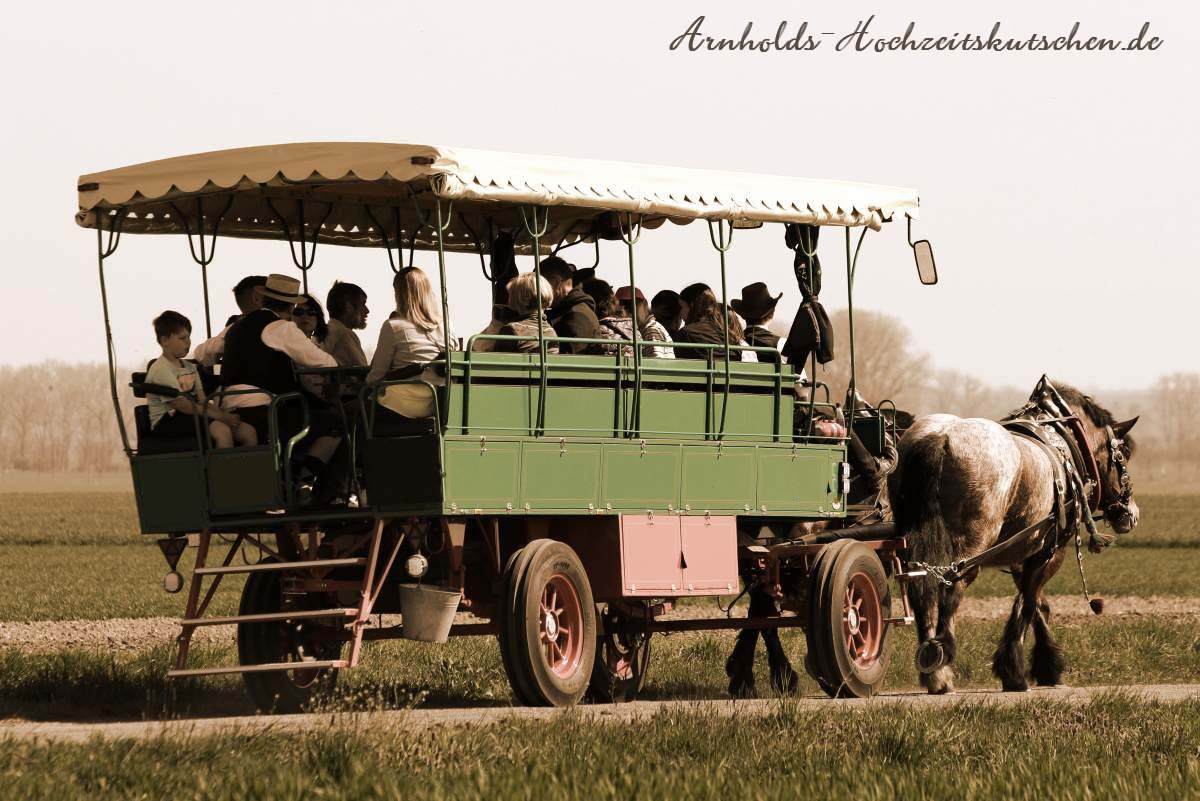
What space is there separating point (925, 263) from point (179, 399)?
5070mm

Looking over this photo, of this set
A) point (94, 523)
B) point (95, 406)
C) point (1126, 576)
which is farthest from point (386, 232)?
point (95, 406)

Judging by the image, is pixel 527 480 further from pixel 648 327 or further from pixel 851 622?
pixel 851 622

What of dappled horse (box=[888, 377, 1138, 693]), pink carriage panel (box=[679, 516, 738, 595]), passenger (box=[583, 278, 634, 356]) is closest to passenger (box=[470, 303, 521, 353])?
passenger (box=[583, 278, 634, 356])

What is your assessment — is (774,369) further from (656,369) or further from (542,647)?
(542,647)

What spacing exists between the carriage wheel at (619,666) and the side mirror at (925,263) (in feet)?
9.97

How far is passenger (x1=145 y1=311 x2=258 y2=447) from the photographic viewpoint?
447 inches

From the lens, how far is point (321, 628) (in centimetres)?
1222

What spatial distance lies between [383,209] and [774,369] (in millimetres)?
3109

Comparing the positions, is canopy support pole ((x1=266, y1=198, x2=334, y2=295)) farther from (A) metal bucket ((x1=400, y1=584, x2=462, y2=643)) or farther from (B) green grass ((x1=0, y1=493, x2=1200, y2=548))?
(B) green grass ((x1=0, y1=493, x2=1200, y2=548))

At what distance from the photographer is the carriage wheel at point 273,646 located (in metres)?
11.9

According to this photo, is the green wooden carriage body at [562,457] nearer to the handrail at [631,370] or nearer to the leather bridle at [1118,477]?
the handrail at [631,370]

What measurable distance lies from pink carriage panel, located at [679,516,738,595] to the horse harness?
2.37m

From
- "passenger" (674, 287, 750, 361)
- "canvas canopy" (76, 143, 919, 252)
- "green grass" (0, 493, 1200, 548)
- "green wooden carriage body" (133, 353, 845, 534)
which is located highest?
"canvas canopy" (76, 143, 919, 252)

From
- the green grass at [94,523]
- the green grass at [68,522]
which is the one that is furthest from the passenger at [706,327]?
the green grass at [94,523]
